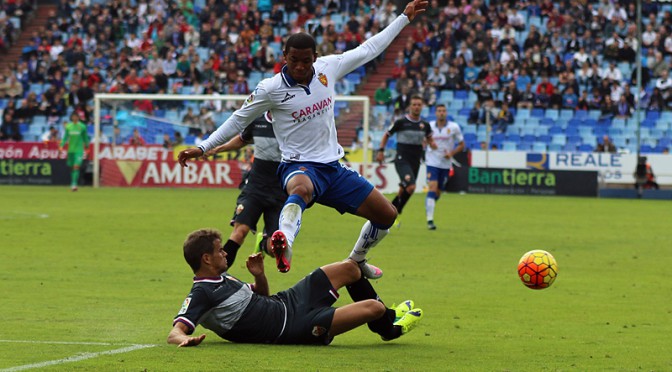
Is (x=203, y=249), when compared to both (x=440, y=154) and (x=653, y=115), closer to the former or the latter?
(x=440, y=154)

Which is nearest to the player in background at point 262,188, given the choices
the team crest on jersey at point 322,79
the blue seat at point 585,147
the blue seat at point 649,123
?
the team crest on jersey at point 322,79

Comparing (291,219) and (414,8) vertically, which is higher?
(414,8)

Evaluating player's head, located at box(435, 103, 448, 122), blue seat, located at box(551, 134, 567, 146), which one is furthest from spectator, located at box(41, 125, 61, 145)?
player's head, located at box(435, 103, 448, 122)

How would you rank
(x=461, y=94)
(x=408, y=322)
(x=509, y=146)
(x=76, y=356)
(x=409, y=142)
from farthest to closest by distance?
(x=461, y=94), (x=509, y=146), (x=409, y=142), (x=408, y=322), (x=76, y=356)

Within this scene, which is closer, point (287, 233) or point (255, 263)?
point (255, 263)

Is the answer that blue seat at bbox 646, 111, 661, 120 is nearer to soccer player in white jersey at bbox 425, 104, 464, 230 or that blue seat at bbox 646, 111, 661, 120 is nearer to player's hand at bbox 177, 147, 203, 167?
soccer player in white jersey at bbox 425, 104, 464, 230

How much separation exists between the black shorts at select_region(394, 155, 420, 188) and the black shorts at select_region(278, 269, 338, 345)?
45.9ft

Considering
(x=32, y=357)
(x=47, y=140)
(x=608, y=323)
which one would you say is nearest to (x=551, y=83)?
(x=47, y=140)

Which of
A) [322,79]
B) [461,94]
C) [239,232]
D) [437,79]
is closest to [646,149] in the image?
[461,94]

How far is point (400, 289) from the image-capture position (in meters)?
13.1

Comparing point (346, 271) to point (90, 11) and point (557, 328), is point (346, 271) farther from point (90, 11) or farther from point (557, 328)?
point (90, 11)

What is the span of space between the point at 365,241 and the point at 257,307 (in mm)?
1862

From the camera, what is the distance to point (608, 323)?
10.8 meters

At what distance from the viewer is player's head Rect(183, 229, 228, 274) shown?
8.65m
